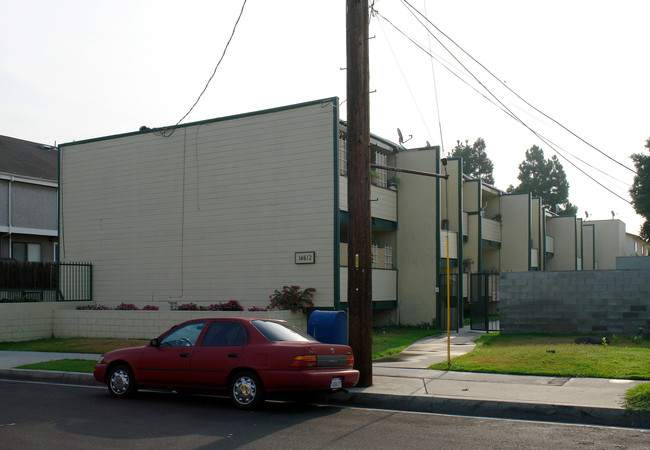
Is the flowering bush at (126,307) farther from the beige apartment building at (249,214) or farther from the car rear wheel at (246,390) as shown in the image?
the car rear wheel at (246,390)

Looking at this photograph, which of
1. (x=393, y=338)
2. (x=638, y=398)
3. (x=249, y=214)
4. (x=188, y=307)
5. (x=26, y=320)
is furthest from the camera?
(x=26, y=320)

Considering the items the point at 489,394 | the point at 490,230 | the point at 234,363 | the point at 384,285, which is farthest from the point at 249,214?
the point at 490,230

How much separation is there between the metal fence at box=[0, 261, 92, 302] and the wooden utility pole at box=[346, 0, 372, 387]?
15.4 meters

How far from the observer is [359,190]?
11367 millimetres

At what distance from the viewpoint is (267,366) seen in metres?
9.52

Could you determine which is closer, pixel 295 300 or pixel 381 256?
pixel 295 300

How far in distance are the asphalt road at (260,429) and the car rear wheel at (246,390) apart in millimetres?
158

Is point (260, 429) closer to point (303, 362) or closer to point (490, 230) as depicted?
point (303, 362)

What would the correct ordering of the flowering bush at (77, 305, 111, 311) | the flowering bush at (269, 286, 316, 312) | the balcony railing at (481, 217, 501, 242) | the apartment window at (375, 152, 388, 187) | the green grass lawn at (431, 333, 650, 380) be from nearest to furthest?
the green grass lawn at (431, 333, 650, 380)
the flowering bush at (269, 286, 316, 312)
the flowering bush at (77, 305, 111, 311)
the apartment window at (375, 152, 388, 187)
the balcony railing at (481, 217, 501, 242)

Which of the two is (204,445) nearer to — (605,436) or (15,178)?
(605,436)

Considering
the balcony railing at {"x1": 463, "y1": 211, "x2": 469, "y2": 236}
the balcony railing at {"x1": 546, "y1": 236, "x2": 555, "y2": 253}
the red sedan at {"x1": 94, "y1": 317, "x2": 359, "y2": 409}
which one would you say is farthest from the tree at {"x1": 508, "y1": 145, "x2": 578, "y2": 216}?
the red sedan at {"x1": 94, "y1": 317, "x2": 359, "y2": 409}

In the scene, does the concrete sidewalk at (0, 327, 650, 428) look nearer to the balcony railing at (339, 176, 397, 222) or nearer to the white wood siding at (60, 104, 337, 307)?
the white wood siding at (60, 104, 337, 307)

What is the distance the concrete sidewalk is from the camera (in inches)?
355

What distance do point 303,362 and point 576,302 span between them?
11705mm
